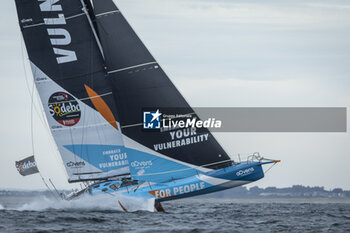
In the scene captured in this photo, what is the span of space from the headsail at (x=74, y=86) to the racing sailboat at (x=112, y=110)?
0.16ft

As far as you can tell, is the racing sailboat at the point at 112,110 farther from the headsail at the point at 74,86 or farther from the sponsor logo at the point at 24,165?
the sponsor logo at the point at 24,165

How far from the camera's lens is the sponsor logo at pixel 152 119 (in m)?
27.3

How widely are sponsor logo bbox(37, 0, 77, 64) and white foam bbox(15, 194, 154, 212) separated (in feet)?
21.9

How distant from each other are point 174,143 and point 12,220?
7.46m

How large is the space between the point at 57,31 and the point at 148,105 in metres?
6.45

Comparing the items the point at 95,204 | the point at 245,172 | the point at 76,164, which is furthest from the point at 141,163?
the point at 76,164

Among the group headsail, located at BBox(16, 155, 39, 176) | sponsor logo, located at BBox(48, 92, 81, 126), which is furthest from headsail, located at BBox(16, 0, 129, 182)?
headsail, located at BBox(16, 155, 39, 176)

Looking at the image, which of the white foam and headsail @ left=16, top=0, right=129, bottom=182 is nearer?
the white foam

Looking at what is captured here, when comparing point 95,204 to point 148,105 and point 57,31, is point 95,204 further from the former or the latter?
point 57,31

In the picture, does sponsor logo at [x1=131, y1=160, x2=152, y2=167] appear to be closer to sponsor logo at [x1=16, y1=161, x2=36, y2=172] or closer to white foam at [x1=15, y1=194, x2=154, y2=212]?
white foam at [x1=15, y1=194, x2=154, y2=212]

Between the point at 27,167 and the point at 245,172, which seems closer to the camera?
the point at 245,172

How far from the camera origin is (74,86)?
3114cm

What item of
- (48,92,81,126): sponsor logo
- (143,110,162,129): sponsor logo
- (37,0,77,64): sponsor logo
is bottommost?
(143,110,162,129): sponsor logo

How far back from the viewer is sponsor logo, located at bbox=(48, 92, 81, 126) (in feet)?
103
